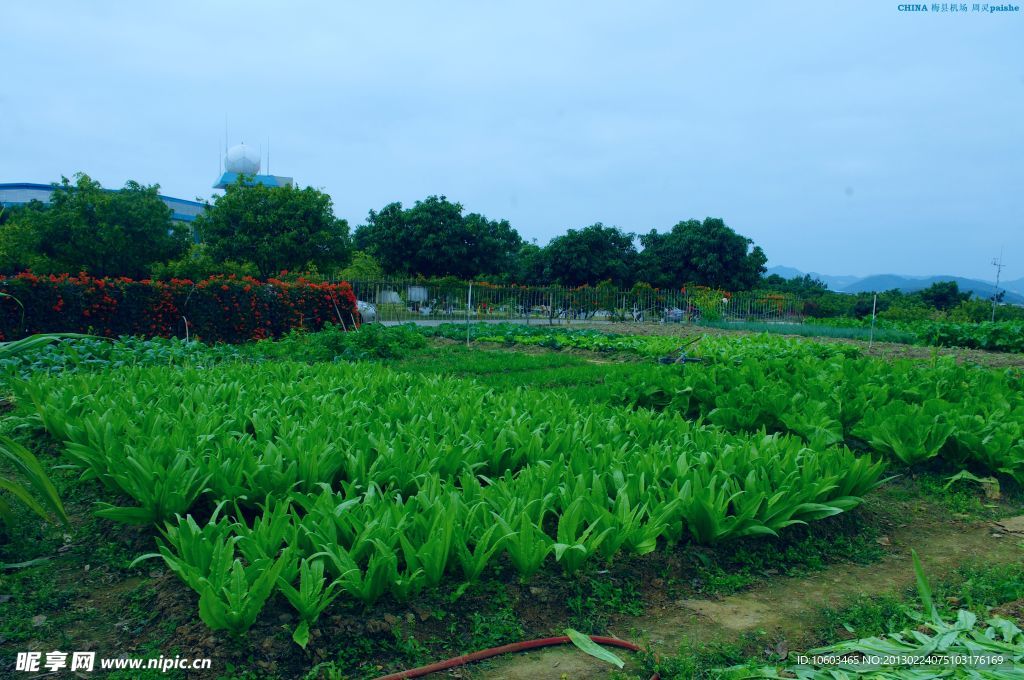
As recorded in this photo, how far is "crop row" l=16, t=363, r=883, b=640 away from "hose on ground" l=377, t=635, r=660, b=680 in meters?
0.29

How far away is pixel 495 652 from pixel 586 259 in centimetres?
3300

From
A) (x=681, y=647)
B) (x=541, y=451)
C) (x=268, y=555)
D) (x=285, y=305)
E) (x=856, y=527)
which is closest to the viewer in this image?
(x=681, y=647)

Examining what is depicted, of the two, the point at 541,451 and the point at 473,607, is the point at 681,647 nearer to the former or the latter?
the point at 473,607

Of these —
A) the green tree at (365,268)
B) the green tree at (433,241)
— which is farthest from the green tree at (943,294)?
the green tree at (365,268)

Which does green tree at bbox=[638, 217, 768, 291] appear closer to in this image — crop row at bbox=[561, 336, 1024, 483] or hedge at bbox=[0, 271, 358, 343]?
hedge at bbox=[0, 271, 358, 343]

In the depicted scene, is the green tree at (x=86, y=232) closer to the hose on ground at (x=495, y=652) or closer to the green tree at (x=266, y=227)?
the green tree at (x=266, y=227)

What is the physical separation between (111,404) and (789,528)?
13.6ft

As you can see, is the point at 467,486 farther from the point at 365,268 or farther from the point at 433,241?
the point at 365,268

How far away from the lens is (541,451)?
3789 mm

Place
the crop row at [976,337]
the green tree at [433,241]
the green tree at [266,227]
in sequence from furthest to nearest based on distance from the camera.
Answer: the green tree at [433,241] → the green tree at [266,227] → the crop row at [976,337]

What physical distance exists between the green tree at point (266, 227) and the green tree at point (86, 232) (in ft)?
7.50

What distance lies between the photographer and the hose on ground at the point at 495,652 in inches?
82.7

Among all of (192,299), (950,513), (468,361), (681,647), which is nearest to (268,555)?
(681,647)

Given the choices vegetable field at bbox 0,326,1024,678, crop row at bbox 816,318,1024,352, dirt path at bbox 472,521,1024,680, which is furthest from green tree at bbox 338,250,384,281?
dirt path at bbox 472,521,1024,680
